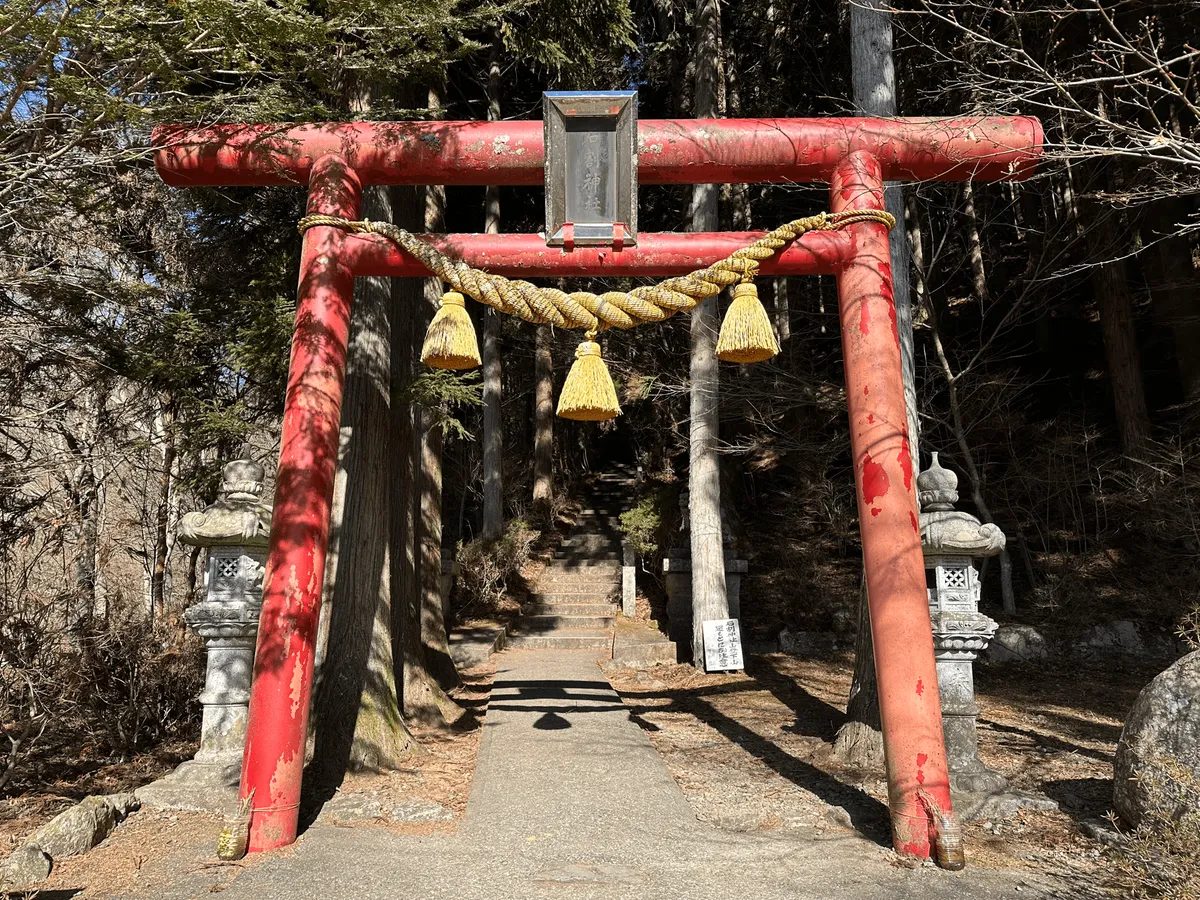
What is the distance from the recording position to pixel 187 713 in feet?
23.0

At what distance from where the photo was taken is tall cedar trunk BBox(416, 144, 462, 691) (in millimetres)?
8898

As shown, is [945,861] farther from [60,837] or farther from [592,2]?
[592,2]

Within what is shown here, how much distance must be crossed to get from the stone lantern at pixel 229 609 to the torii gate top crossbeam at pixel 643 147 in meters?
2.04

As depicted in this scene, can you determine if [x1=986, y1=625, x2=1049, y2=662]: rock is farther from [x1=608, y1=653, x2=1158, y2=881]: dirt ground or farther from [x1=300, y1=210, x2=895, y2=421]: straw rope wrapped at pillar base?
[x1=300, y1=210, x2=895, y2=421]: straw rope wrapped at pillar base

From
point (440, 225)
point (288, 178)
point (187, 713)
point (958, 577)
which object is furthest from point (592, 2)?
point (187, 713)

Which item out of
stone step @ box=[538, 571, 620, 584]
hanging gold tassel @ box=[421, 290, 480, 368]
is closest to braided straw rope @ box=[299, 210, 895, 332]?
hanging gold tassel @ box=[421, 290, 480, 368]

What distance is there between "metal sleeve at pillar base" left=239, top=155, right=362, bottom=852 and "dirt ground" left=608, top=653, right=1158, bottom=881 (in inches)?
99.2

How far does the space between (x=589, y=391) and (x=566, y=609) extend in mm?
9665

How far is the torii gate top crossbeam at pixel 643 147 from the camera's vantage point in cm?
470

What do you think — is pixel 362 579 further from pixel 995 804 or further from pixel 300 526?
pixel 995 804

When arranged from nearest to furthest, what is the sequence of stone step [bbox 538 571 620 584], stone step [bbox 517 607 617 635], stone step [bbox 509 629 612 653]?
stone step [bbox 509 629 612 653] → stone step [bbox 517 607 617 635] → stone step [bbox 538 571 620 584]

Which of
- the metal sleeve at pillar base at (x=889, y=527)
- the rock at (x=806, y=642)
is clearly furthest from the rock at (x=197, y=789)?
the rock at (x=806, y=642)

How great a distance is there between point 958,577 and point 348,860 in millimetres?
4005

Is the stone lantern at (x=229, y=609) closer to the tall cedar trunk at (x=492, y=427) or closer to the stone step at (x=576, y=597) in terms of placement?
the stone step at (x=576, y=597)
